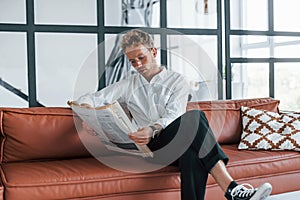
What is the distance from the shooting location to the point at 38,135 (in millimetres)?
2541

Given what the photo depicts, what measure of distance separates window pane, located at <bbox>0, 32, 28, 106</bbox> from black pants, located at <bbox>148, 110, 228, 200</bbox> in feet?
4.58

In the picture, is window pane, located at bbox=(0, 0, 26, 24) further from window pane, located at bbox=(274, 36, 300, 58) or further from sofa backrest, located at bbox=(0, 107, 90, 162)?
window pane, located at bbox=(274, 36, 300, 58)

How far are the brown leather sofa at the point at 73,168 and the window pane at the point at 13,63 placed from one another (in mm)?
770

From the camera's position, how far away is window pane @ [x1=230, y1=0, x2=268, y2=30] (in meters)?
4.02

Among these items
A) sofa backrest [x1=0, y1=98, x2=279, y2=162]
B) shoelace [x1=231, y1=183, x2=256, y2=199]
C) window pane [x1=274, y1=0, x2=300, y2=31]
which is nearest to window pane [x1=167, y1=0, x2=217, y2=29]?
window pane [x1=274, y1=0, x2=300, y2=31]

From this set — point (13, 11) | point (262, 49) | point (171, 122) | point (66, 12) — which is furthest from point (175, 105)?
point (262, 49)

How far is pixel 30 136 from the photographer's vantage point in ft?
8.28

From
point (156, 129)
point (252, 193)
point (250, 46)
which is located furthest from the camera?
point (250, 46)

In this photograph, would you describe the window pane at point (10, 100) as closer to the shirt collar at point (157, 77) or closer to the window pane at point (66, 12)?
the window pane at point (66, 12)

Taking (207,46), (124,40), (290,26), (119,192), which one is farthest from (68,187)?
(290,26)

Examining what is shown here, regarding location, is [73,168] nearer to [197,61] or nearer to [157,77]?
[157,77]

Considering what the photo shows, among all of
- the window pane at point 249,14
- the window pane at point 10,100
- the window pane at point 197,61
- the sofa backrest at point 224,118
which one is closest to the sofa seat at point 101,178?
the sofa backrest at point 224,118

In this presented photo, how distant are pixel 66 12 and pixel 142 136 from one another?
1.55 meters

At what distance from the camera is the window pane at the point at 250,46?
13.2 feet
